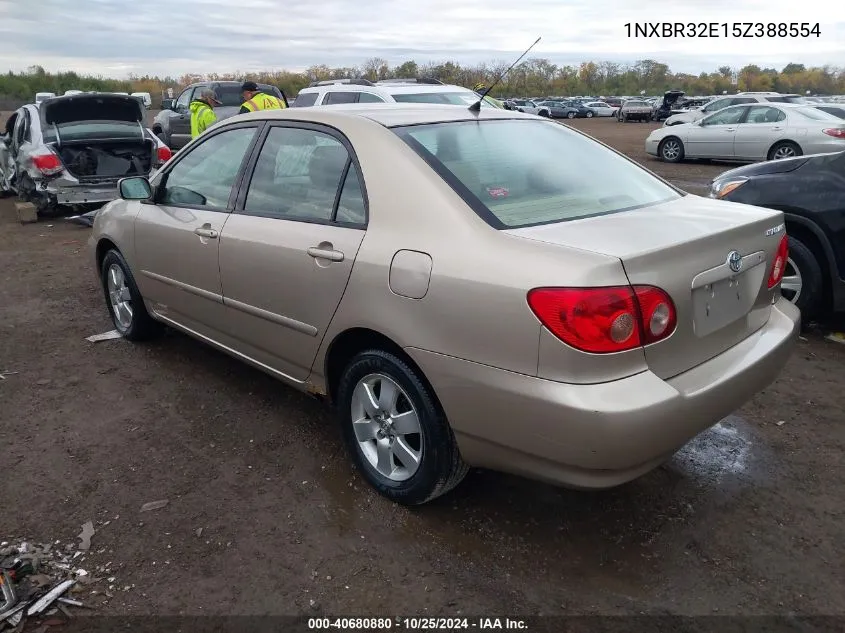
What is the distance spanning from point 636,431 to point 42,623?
7.07ft

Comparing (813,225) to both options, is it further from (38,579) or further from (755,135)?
(755,135)

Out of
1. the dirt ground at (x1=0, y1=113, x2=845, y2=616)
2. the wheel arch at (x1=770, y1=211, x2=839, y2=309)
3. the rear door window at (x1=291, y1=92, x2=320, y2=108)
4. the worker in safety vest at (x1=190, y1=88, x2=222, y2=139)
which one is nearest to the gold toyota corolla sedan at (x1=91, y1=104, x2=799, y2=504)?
the dirt ground at (x1=0, y1=113, x2=845, y2=616)

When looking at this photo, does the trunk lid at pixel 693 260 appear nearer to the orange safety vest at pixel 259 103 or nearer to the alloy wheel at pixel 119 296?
the alloy wheel at pixel 119 296

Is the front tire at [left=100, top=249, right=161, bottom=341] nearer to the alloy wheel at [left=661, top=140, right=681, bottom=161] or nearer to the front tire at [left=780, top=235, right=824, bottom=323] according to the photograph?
the front tire at [left=780, top=235, right=824, bottom=323]

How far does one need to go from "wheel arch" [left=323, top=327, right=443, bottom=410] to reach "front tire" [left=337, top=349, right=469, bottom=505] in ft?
0.07

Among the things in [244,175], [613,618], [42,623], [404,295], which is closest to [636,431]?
[613,618]

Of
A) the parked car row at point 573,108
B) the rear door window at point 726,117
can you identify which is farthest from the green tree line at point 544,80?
the rear door window at point 726,117

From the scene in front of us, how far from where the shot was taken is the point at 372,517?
2996mm

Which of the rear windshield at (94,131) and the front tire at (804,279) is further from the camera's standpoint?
the rear windshield at (94,131)

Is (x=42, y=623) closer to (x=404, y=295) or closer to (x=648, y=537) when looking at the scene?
(x=404, y=295)

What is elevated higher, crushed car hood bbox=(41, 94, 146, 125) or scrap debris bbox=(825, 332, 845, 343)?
crushed car hood bbox=(41, 94, 146, 125)

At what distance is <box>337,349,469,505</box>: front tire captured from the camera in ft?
9.01

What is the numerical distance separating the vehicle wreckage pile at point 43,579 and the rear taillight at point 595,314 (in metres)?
1.91

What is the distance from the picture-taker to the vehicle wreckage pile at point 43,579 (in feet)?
8.09
